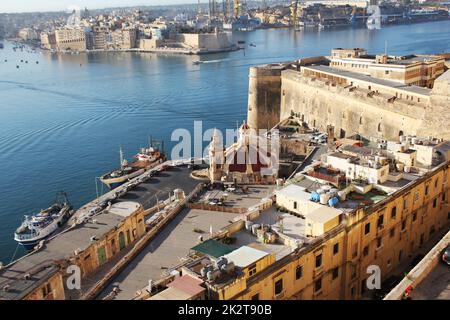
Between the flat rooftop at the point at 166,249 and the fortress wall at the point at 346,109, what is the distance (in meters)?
15.8


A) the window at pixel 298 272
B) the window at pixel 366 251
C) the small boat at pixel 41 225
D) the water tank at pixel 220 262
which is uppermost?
the water tank at pixel 220 262

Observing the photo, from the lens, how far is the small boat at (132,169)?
35000 mm

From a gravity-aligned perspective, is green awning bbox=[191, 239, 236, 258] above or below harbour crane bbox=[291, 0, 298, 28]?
below

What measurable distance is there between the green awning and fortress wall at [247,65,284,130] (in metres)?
31.8

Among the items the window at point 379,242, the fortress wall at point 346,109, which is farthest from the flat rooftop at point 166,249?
the fortress wall at point 346,109

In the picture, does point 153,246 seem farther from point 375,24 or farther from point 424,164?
point 375,24

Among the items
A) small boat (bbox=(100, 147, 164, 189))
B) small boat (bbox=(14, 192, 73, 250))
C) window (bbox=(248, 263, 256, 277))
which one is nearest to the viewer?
window (bbox=(248, 263, 256, 277))

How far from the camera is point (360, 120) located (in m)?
34.6

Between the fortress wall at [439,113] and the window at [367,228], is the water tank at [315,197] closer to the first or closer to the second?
the window at [367,228]

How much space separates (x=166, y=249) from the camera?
15805 millimetres

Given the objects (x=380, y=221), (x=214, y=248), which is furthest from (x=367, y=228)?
(x=214, y=248)

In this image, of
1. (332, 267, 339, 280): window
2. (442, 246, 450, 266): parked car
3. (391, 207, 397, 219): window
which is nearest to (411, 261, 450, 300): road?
(442, 246, 450, 266): parked car

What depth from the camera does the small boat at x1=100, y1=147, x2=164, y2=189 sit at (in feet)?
115

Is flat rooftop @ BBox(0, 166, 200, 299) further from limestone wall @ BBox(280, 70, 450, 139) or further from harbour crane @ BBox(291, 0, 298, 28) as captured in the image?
harbour crane @ BBox(291, 0, 298, 28)
